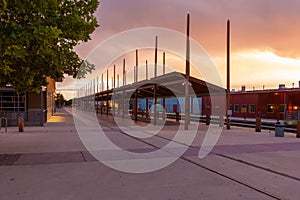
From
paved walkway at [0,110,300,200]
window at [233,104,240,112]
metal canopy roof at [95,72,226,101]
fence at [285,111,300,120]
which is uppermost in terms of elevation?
metal canopy roof at [95,72,226,101]

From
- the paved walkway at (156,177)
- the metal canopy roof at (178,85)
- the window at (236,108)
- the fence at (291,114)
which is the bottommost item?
the paved walkway at (156,177)

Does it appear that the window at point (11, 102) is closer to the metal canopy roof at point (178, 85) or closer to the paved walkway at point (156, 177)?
the metal canopy roof at point (178, 85)

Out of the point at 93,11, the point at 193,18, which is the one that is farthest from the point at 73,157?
the point at 193,18

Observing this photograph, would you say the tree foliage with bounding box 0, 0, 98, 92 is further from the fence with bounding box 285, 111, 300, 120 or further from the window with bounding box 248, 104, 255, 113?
the window with bounding box 248, 104, 255, 113

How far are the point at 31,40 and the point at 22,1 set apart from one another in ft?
4.07

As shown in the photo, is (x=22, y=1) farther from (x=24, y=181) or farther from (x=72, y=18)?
(x=24, y=181)

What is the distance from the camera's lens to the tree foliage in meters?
7.50

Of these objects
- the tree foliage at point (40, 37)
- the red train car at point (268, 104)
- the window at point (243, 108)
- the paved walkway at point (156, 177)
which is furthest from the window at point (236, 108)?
the tree foliage at point (40, 37)

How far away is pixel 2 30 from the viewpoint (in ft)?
26.1

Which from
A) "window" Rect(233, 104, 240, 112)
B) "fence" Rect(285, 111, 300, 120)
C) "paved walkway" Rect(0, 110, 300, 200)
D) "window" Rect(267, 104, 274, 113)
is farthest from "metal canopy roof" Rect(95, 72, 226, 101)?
"window" Rect(233, 104, 240, 112)

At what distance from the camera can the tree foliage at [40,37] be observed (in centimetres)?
750

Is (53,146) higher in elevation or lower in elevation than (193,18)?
lower

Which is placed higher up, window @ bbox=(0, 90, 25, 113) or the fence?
window @ bbox=(0, 90, 25, 113)

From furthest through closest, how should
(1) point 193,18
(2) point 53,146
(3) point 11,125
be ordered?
(3) point 11,125 < (1) point 193,18 < (2) point 53,146
